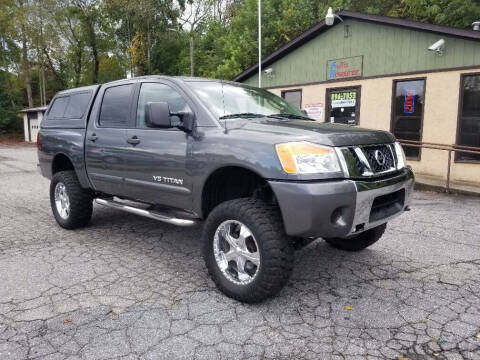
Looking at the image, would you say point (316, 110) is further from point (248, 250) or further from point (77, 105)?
point (248, 250)

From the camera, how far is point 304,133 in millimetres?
3102

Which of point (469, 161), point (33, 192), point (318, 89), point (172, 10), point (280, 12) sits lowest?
point (33, 192)

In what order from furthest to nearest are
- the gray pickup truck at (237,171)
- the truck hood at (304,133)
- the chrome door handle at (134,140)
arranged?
1. the chrome door handle at (134,140)
2. the truck hood at (304,133)
3. the gray pickup truck at (237,171)

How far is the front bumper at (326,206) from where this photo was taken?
2.80m

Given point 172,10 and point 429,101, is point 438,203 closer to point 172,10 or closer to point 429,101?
point 429,101

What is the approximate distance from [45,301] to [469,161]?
31.6ft

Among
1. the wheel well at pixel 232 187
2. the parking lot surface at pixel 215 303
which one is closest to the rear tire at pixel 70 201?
the parking lot surface at pixel 215 303

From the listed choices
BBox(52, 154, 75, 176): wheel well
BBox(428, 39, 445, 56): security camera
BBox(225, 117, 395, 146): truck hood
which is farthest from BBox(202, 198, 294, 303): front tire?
BBox(428, 39, 445, 56): security camera

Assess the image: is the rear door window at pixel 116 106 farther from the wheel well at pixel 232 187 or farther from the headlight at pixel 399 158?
the headlight at pixel 399 158

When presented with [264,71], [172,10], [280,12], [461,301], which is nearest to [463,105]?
[264,71]

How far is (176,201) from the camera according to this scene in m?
3.79

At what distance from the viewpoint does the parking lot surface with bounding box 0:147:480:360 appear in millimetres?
2600

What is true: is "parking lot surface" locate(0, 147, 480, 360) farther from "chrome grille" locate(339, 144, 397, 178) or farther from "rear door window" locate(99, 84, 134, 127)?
"rear door window" locate(99, 84, 134, 127)

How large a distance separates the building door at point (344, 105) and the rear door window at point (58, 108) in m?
8.62
